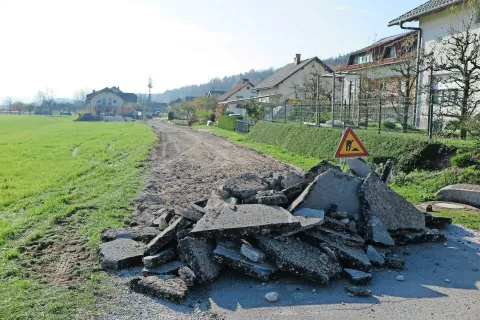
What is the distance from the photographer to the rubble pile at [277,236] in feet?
19.4

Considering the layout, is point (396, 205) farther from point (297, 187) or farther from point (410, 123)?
point (410, 123)

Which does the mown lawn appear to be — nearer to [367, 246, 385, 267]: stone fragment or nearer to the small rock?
the small rock

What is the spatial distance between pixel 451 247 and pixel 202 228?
4294 mm

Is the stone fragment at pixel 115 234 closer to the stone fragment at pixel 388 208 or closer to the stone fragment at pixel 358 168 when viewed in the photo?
the stone fragment at pixel 388 208

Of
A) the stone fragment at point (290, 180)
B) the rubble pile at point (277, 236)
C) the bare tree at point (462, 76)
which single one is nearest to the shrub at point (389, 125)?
the bare tree at point (462, 76)

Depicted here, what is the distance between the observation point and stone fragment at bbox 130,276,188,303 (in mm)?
5469

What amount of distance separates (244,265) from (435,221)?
436 centimetres

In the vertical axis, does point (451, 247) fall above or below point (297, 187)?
below

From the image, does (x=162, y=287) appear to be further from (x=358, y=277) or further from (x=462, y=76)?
(x=462, y=76)

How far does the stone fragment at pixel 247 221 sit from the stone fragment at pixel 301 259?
7.0 inches

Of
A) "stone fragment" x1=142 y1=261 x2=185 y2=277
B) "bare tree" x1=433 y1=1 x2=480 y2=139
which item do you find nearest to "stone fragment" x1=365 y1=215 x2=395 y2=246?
"stone fragment" x1=142 y1=261 x2=185 y2=277

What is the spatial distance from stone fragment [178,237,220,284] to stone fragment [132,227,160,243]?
1117 mm

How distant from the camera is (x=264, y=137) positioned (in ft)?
96.1

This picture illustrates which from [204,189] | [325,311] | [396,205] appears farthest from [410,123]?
[325,311]
